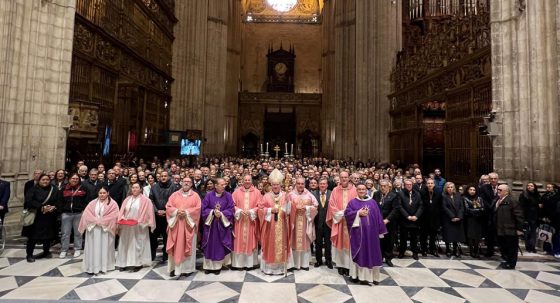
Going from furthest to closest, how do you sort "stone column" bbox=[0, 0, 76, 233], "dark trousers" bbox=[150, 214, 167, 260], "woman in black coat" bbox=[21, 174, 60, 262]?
"stone column" bbox=[0, 0, 76, 233] → "dark trousers" bbox=[150, 214, 167, 260] → "woman in black coat" bbox=[21, 174, 60, 262]

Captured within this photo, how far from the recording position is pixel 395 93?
17.2 metres

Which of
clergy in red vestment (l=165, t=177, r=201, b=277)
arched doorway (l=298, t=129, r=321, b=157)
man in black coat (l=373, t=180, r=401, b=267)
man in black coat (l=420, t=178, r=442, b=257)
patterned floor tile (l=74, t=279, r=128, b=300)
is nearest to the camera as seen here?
patterned floor tile (l=74, t=279, r=128, b=300)

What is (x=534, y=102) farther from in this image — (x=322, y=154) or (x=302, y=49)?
(x=302, y=49)

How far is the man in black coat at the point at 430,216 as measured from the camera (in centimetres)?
678

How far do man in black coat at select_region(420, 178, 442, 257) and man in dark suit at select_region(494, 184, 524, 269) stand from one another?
3.42ft

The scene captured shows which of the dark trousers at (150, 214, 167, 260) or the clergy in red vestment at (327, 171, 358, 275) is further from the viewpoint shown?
the dark trousers at (150, 214, 167, 260)

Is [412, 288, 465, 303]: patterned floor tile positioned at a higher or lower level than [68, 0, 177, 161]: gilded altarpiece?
lower

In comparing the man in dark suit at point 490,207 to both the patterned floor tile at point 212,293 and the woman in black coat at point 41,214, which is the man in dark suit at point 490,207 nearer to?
the patterned floor tile at point 212,293

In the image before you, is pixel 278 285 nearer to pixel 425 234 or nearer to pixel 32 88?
pixel 425 234

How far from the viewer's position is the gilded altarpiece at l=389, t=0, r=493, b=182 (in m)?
10.6

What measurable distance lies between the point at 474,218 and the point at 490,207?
385 mm

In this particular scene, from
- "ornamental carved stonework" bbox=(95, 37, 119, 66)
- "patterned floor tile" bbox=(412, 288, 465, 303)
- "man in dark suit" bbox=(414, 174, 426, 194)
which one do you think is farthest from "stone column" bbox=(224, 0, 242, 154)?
"patterned floor tile" bbox=(412, 288, 465, 303)

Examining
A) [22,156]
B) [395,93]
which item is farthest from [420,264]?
[395,93]

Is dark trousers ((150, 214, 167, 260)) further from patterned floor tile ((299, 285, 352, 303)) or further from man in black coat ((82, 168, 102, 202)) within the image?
patterned floor tile ((299, 285, 352, 303))
